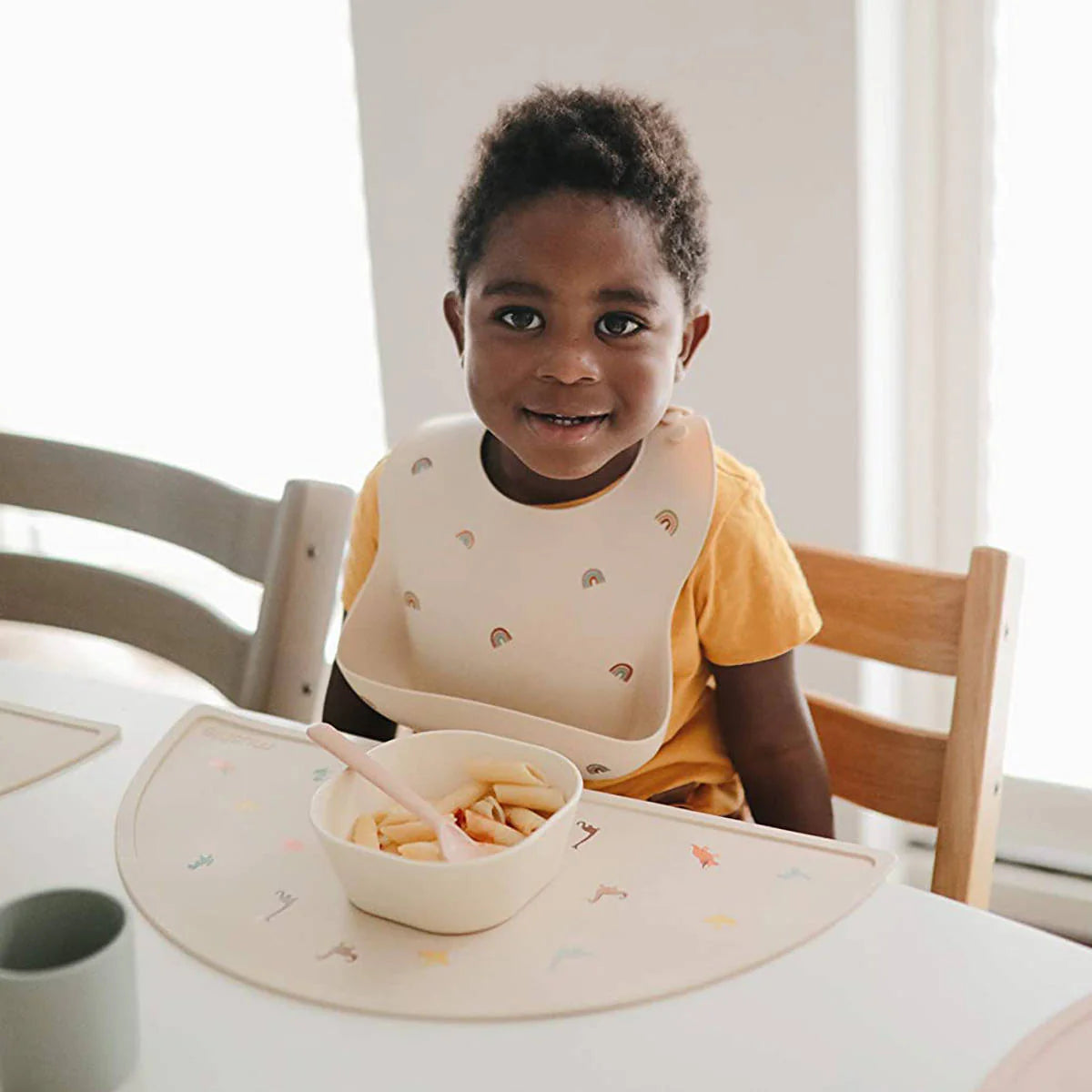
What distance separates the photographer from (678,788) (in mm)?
1094

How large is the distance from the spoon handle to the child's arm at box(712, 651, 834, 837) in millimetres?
327

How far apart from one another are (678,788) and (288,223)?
1778 millimetres

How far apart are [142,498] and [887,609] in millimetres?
666

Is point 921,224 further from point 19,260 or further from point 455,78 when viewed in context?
point 19,260

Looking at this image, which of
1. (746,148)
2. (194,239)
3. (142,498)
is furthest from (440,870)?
(194,239)

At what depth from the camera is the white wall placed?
169 cm

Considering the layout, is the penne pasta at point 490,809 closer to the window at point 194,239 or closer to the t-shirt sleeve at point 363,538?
the t-shirt sleeve at point 363,538

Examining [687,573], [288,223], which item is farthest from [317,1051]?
[288,223]

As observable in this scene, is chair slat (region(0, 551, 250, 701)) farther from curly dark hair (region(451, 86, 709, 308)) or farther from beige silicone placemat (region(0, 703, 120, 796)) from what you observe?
curly dark hair (region(451, 86, 709, 308))

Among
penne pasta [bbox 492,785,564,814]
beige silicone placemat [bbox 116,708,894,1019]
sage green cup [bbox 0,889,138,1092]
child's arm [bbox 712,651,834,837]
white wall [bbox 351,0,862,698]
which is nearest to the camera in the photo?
sage green cup [bbox 0,889,138,1092]

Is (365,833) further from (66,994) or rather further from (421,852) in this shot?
(66,994)

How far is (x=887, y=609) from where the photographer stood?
1.09m

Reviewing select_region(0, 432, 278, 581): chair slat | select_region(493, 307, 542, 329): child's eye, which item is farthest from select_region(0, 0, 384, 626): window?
select_region(493, 307, 542, 329): child's eye

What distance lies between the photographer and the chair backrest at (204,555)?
116 centimetres
